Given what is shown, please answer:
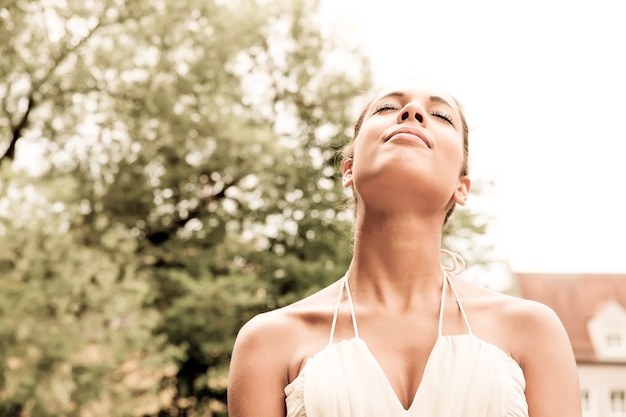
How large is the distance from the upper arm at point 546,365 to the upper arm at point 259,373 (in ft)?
1.85

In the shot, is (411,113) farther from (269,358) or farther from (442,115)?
(269,358)

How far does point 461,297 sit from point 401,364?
28cm

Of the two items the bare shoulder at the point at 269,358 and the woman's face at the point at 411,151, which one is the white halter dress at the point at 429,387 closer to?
the bare shoulder at the point at 269,358

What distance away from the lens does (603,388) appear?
26.2m

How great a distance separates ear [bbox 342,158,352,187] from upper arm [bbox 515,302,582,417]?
1.99 ft

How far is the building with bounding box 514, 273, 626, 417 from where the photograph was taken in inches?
1033

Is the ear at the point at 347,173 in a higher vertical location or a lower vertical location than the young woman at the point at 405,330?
higher

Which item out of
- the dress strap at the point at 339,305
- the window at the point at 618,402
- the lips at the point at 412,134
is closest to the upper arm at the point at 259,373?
the dress strap at the point at 339,305

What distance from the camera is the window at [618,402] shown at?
2662 cm

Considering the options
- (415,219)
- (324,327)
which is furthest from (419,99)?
(324,327)

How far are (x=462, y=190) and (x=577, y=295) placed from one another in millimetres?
26913

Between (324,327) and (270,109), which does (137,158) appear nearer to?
(270,109)

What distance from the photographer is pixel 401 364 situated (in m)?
1.78

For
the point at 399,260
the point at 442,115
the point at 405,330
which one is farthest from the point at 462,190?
the point at 405,330
